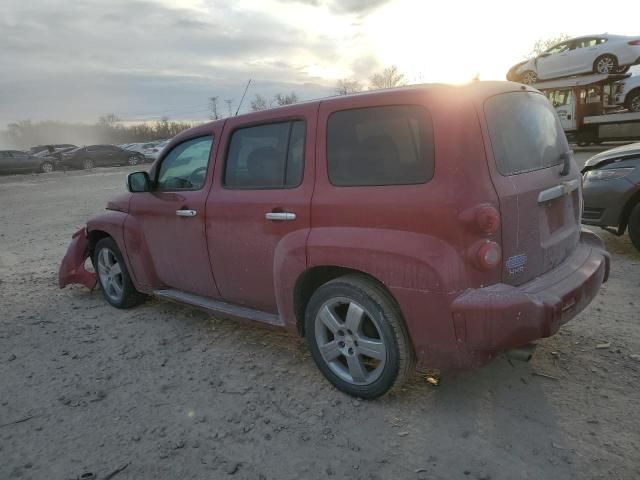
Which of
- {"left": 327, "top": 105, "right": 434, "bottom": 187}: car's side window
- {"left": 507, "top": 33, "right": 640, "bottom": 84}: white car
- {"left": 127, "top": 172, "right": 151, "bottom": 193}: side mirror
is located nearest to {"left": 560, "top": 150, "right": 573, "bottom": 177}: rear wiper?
{"left": 327, "top": 105, "right": 434, "bottom": 187}: car's side window

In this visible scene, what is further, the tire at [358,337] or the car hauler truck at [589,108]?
the car hauler truck at [589,108]

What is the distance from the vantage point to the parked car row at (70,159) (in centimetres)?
2688

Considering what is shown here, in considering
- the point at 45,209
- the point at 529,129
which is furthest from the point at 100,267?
the point at 45,209

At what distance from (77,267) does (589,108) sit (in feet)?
53.4

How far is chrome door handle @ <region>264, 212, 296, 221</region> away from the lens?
9.86ft

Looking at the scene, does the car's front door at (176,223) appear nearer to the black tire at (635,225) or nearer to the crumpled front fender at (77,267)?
the crumpled front fender at (77,267)

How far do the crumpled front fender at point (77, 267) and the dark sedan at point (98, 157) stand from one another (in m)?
26.3

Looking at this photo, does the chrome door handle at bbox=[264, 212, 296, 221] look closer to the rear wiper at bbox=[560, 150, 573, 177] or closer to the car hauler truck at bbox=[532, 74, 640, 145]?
the rear wiper at bbox=[560, 150, 573, 177]

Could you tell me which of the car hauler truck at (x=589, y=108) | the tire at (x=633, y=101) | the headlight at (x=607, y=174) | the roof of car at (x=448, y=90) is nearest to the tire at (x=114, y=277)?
the roof of car at (x=448, y=90)

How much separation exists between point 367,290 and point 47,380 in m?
2.47

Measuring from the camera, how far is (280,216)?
10.0ft

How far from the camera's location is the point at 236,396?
3.11m

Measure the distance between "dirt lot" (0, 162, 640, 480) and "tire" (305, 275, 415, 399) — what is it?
0.52 ft

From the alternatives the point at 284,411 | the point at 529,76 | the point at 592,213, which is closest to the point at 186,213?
the point at 284,411
